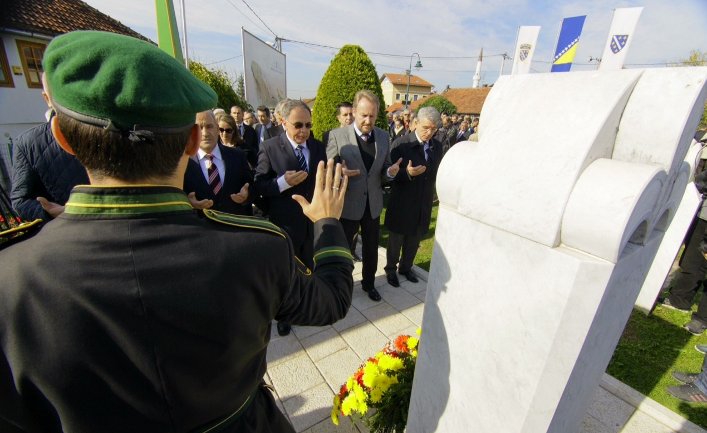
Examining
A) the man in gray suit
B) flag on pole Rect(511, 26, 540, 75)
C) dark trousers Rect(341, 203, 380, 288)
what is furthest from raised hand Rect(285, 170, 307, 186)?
flag on pole Rect(511, 26, 540, 75)

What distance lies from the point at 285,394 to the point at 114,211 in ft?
7.66

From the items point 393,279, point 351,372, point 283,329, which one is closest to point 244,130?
point 393,279

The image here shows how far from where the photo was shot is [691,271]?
381 centimetres

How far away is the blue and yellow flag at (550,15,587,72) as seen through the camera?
18.0ft

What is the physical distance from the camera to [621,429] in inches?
92.8

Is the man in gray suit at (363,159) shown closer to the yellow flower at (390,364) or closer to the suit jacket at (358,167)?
the suit jacket at (358,167)

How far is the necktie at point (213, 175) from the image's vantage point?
9.41ft

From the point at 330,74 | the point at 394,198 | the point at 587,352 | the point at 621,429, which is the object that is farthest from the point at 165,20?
the point at 621,429

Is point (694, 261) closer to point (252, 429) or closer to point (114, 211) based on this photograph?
point (252, 429)

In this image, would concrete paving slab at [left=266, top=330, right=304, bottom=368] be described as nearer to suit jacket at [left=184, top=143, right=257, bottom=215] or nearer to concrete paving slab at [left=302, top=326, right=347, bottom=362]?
concrete paving slab at [left=302, top=326, right=347, bottom=362]

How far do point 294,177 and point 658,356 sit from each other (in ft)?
13.0

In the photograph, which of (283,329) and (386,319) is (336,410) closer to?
(283,329)

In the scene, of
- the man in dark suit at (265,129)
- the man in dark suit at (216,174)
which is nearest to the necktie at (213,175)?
the man in dark suit at (216,174)

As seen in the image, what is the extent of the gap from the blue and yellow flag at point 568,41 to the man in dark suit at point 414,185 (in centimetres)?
349
